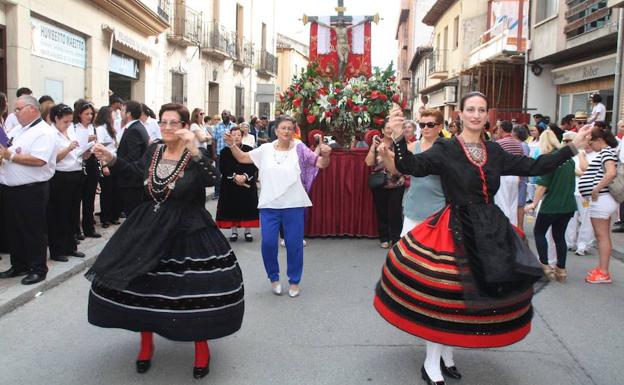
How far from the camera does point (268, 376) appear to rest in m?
4.09

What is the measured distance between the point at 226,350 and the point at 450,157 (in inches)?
83.8

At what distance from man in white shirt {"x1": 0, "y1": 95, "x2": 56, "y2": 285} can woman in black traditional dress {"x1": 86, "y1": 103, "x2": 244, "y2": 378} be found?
232 cm

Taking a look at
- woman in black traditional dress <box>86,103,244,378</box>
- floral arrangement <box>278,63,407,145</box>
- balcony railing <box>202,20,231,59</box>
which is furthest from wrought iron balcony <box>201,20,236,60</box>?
woman in black traditional dress <box>86,103,244,378</box>

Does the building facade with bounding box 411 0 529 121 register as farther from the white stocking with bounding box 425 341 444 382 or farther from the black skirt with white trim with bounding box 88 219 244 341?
the black skirt with white trim with bounding box 88 219 244 341

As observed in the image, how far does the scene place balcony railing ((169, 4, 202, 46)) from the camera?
2056 centimetres

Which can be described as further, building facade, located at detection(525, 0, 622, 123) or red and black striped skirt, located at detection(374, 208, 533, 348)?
A: building facade, located at detection(525, 0, 622, 123)

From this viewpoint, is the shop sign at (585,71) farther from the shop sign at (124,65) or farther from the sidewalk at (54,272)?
the shop sign at (124,65)

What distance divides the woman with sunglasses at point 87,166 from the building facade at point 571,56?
1044 cm

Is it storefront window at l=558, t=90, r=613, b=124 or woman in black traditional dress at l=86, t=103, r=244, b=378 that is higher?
storefront window at l=558, t=90, r=613, b=124

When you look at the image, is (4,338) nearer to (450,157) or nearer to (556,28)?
(450,157)

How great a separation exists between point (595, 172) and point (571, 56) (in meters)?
13.3

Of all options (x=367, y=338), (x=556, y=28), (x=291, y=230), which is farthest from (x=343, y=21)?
(x=367, y=338)

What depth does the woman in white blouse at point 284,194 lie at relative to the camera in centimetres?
588

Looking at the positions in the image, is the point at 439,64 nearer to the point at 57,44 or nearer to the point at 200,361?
the point at 57,44
